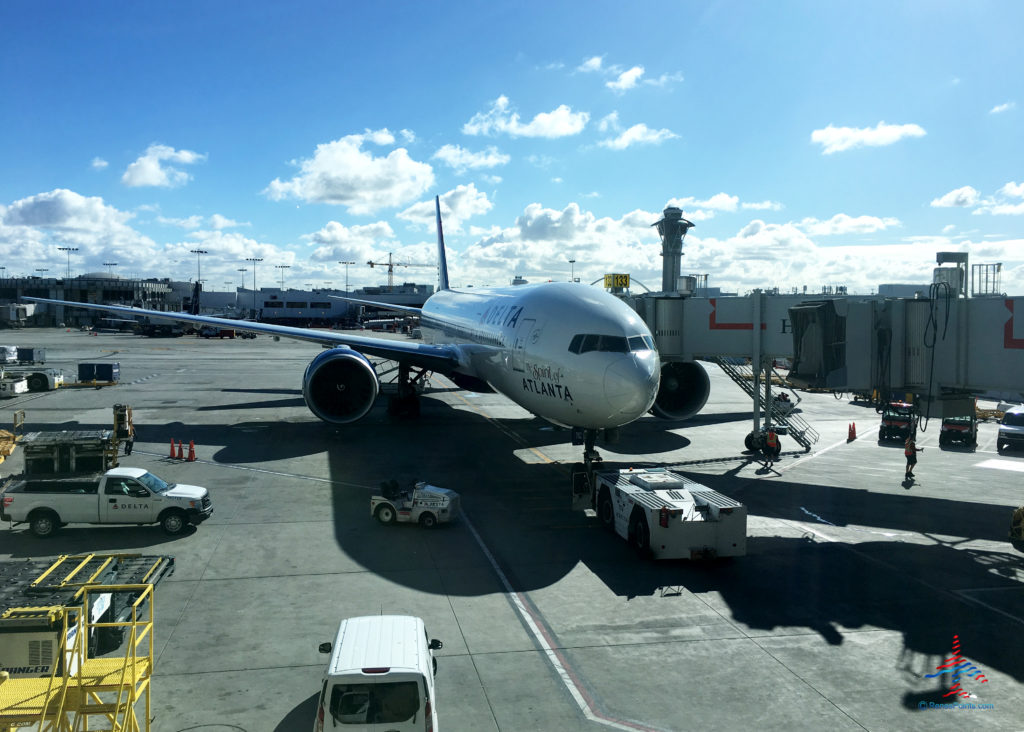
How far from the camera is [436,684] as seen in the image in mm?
10500

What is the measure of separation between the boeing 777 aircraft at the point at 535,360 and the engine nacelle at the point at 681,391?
118 mm

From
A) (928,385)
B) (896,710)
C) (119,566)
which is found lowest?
(896,710)

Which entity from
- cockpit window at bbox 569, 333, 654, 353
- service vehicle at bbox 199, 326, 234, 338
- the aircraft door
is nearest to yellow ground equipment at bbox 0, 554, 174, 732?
cockpit window at bbox 569, 333, 654, 353

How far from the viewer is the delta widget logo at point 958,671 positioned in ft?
34.9

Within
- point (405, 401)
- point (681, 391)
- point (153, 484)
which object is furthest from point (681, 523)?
point (405, 401)

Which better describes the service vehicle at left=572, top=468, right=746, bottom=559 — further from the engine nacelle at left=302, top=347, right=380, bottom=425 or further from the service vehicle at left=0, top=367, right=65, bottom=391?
the service vehicle at left=0, top=367, right=65, bottom=391

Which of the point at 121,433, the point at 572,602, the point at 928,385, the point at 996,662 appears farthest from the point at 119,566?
the point at 928,385

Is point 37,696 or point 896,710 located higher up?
point 37,696

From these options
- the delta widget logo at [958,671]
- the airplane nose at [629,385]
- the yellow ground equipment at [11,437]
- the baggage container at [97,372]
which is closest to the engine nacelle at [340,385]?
the yellow ground equipment at [11,437]

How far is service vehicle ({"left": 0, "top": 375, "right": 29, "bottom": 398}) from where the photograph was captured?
42.5 metres

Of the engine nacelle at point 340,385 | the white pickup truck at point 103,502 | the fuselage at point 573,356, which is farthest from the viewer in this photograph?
the engine nacelle at point 340,385

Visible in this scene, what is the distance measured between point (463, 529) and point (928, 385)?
14365 mm

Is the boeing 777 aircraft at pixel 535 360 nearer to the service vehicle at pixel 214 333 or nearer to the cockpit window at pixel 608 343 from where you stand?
the cockpit window at pixel 608 343

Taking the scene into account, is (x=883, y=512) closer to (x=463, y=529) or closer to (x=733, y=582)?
(x=733, y=582)
